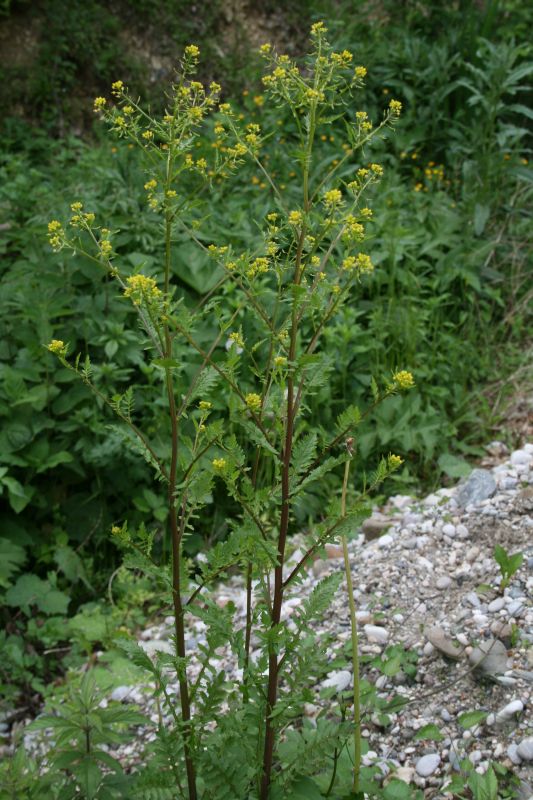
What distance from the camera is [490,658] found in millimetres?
2279

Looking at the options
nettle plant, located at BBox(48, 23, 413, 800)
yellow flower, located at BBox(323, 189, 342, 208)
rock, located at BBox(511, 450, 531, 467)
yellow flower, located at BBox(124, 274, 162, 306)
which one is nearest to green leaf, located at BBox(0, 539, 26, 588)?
nettle plant, located at BBox(48, 23, 413, 800)

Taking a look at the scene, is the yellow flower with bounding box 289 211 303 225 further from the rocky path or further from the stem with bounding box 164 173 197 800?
the rocky path

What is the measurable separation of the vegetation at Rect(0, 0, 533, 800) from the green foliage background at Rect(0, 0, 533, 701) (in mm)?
17

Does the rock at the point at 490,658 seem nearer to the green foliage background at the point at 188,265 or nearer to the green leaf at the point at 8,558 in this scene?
the green foliage background at the point at 188,265

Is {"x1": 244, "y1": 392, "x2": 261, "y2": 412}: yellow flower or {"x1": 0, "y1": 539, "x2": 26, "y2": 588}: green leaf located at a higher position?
{"x1": 0, "y1": 539, "x2": 26, "y2": 588}: green leaf

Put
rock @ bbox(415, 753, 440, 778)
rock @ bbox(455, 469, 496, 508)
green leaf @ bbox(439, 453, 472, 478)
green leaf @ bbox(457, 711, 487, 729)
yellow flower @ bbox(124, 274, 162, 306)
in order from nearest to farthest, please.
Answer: yellow flower @ bbox(124, 274, 162, 306) < green leaf @ bbox(457, 711, 487, 729) < rock @ bbox(415, 753, 440, 778) < rock @ bbox(455, 469, 496, 508) < green leaf @ bbox(439, 453, 472, 478)

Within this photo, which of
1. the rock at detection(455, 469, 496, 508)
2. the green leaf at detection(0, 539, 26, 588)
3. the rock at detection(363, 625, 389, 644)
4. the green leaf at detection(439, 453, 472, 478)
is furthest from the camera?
the green leaf at detection(439, 453, 472, 478)

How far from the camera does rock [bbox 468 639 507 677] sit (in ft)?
7.41

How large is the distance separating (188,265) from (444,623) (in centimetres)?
207

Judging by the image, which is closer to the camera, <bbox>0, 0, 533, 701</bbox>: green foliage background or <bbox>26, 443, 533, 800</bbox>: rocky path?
<bbox>26, 443, 533, 800</bbox>: rocky path

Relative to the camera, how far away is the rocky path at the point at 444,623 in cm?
213

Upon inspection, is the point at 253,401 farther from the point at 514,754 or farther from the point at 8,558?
the point at 8,558

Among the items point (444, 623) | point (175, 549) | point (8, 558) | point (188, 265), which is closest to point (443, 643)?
point (444, 623)

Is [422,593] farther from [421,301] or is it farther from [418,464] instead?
[421,301]
